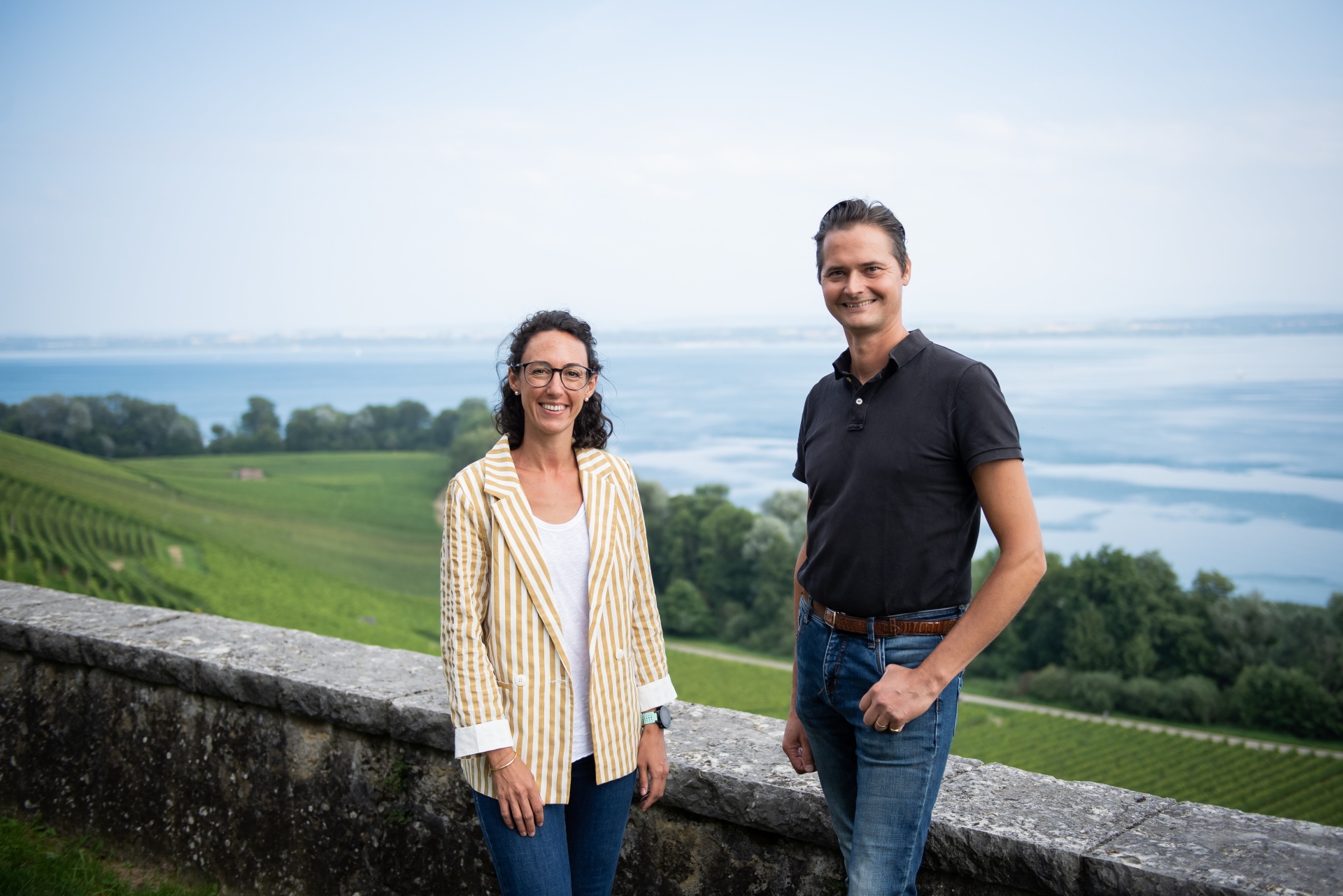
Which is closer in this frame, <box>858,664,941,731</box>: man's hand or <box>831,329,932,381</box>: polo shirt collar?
<box>858,664,941,731</box>: man's hand

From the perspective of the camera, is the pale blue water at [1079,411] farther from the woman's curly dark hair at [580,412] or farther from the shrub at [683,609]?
the woman's curly dark hair at [580,412]

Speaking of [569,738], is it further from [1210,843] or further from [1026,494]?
[1210,843]

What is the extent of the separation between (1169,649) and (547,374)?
4246cm

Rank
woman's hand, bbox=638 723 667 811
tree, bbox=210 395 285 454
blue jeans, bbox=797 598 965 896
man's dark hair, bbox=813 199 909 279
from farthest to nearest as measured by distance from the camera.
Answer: tree, bbox=210 395 285 454 → woman's hand, bbox=638 723 667 811 → man's dark hair, bbox=813 199 909 279 → blue jeans, bbox=797 598 965 896

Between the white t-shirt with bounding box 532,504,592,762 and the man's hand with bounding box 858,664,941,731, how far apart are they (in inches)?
24.0

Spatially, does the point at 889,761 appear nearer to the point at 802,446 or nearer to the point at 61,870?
the point at 802,446

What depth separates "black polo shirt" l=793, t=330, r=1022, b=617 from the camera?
5.11 feet

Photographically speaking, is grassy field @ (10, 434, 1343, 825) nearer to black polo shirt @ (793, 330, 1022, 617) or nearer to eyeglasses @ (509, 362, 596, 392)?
eyeglasses @ (509, 362, 596, 392)

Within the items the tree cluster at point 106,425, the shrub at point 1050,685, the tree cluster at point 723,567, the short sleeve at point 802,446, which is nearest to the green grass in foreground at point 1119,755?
the shrub at point 1050,685

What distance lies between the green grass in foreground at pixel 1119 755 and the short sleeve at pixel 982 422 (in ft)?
85.5

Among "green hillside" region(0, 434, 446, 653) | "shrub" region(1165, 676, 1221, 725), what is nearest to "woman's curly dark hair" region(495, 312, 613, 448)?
"green hillside" region(0, 434, 446, 653)

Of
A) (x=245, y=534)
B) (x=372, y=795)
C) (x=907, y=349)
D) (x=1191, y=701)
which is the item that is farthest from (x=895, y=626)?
(x=1191, y=701)

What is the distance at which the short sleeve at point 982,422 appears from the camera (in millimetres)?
1505

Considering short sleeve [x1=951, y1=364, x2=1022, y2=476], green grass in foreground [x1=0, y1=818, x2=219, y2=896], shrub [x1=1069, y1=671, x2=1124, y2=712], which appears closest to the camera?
short sleeve [x1=951, y1=364, x2=1022, y2=476]
